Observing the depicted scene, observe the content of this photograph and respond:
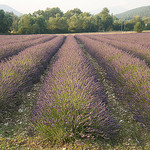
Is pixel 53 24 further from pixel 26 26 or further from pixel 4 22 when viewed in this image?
pixel 4 22

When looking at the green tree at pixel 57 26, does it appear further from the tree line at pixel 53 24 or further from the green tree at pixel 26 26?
the green tree at pixel 26 26

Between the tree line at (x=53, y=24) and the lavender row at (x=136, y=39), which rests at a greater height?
the tree line at (x=53, y=24)

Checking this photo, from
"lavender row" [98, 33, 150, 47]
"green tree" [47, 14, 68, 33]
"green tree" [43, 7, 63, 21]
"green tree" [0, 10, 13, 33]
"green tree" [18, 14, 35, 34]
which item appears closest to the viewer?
"lavender row" [98, 33, 150, 47]

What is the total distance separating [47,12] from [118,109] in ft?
321

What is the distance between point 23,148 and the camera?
77.1 inches

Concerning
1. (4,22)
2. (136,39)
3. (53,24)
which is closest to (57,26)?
(53,24)

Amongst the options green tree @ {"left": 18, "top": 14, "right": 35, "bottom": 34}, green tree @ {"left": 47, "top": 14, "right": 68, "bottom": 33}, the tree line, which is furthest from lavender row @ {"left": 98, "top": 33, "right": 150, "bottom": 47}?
green tree @ {"left": 47, "top": 14, "right": 68, "bottom": 33}

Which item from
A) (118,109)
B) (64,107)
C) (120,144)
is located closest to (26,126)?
(64,107)

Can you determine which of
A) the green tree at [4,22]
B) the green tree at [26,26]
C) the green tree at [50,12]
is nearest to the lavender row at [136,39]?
the green tree at [4,22]

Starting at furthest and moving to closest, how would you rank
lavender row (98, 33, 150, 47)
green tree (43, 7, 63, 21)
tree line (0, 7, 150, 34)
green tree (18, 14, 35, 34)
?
1. green tree (43, 7, 63, 21)
2. green tree (18, 14, 35, 34)
3. tree line (0, 7, 150, 34)
4. lavender row (98, 33, 150, 47)

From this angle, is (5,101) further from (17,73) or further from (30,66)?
(30,66)

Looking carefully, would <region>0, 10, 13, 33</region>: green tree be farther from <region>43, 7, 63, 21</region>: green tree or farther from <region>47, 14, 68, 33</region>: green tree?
<region>43, 7, 63, 21</region>: green tree

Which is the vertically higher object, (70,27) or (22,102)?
(70,27)

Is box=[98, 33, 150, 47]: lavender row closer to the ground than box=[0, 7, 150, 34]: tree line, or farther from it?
closer to the ground
